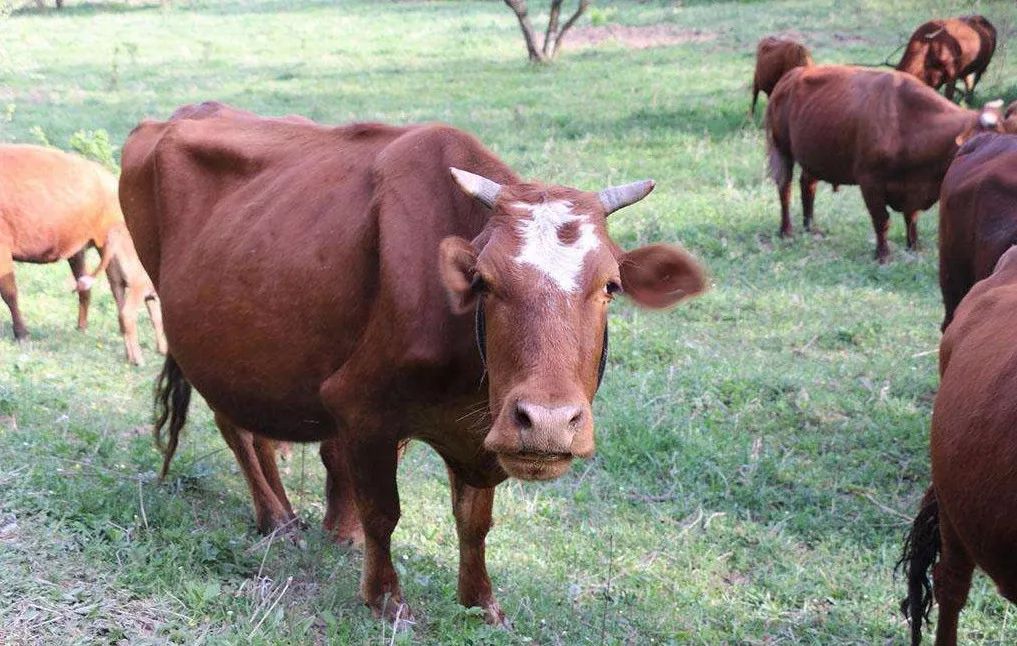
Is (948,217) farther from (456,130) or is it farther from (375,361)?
(375,361)

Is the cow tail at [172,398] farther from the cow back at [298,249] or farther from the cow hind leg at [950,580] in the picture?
the cow hind leg at [950,580]

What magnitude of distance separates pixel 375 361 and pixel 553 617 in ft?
4.78

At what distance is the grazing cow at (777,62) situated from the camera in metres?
16.7

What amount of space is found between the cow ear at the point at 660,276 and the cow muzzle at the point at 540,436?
0.66m

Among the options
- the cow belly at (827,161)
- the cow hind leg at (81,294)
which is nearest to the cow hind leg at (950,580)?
the cow hind leg at (81,294)

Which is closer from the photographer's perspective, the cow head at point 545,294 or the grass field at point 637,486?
the cow head at point 545,294

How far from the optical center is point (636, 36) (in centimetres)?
2702

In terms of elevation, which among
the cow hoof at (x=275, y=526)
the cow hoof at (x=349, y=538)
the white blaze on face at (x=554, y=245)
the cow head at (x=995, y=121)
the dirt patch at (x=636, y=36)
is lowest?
the dirt patch at (x=636, y=36)

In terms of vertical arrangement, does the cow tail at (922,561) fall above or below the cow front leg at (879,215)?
above

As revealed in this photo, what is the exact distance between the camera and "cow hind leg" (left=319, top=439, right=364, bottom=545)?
5461 millimetres

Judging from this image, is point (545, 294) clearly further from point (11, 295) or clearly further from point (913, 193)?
point (913, 193)

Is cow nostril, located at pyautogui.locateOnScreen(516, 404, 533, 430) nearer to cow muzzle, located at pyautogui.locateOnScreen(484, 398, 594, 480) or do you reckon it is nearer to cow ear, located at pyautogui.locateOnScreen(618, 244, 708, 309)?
cow muzzle, located at pyautogui.locateOnScreen(484, 398, 594, 480)

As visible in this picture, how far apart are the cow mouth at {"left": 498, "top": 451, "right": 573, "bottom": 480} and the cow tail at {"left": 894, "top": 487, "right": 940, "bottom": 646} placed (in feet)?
6.70

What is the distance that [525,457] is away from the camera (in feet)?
11.1
